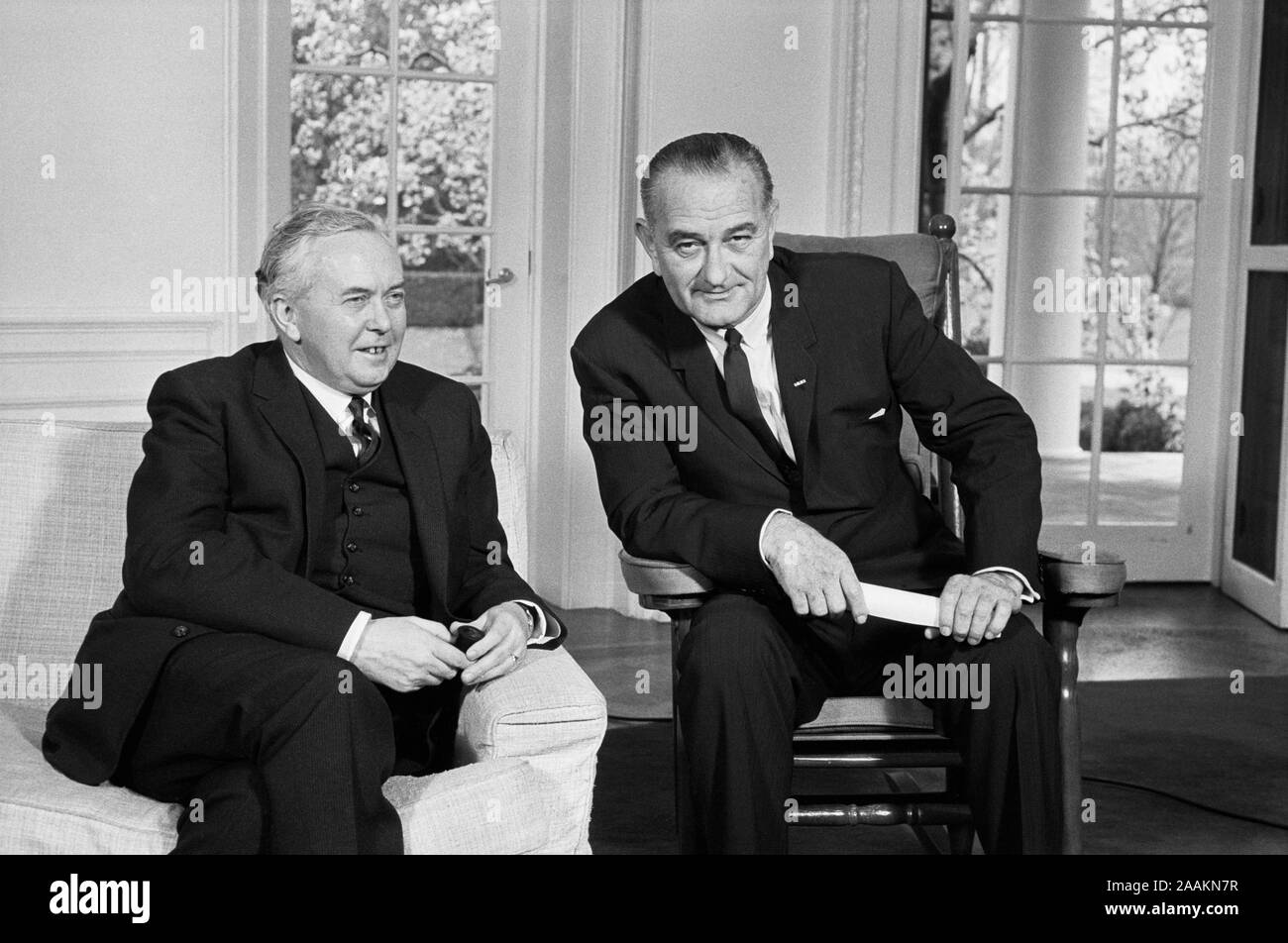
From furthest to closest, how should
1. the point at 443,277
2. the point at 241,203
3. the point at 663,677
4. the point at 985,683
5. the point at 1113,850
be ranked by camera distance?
the point at 443,277, the point at 241,203, the point at 663,677, the point at 1113,850, the point at 985,683

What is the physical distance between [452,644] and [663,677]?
2.09m

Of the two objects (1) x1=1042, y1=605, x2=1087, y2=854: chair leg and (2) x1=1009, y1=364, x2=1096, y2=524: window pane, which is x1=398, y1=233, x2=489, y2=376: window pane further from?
(1) x1=1042, y1=605, x2=1087, y2=854: chair leg

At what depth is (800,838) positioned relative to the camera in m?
3.14

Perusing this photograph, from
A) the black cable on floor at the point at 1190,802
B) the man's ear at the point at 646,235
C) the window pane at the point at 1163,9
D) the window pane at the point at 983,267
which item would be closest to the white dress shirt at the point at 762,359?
the man's ear at the point at 646,235

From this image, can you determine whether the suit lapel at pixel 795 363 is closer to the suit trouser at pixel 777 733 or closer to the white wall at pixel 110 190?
the suit trouser at pixel 777 733

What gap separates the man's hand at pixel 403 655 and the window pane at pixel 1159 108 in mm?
3714

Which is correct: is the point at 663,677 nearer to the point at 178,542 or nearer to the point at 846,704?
the point at 846,704

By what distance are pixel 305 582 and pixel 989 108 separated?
3.55 m

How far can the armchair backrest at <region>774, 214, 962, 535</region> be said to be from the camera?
312cm

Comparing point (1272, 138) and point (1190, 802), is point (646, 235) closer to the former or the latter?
point (1190, 802)

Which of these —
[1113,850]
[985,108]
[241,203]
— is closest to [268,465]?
[1113,850]

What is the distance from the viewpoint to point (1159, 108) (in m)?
5.20
